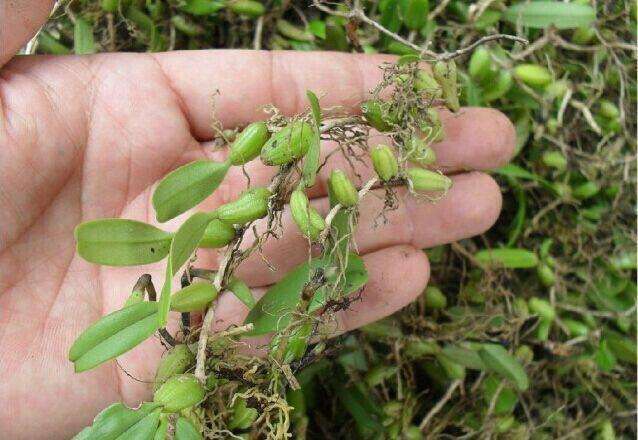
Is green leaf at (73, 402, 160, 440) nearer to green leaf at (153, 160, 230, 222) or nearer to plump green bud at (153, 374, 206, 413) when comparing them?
plump green bud at (153, 374, 206, 413)

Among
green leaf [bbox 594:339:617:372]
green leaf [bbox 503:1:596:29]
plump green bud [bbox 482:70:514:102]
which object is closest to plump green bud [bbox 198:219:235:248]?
plump green bud [bbox 482:70:514:102]

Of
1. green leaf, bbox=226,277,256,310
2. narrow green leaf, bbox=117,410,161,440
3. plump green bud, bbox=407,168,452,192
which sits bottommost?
narrow green leaf, bbox=117,410,161,440

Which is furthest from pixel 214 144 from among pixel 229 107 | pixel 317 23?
pixel 317 23

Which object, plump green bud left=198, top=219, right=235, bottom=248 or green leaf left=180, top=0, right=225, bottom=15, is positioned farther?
green leaf left=180, top=0, right=225, bottom=15

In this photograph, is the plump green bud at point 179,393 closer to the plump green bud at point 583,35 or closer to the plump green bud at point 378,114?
the plump green bud at point 378,114

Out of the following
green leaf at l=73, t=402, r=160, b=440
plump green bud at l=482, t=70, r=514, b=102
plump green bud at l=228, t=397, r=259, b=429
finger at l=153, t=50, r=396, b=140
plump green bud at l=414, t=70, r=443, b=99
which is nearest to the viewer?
green leaf at l=73, t=402, r=160, b=440

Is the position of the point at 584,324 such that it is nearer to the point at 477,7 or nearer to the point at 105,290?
the point at 477,7

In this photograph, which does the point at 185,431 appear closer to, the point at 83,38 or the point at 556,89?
the point at 83,38
